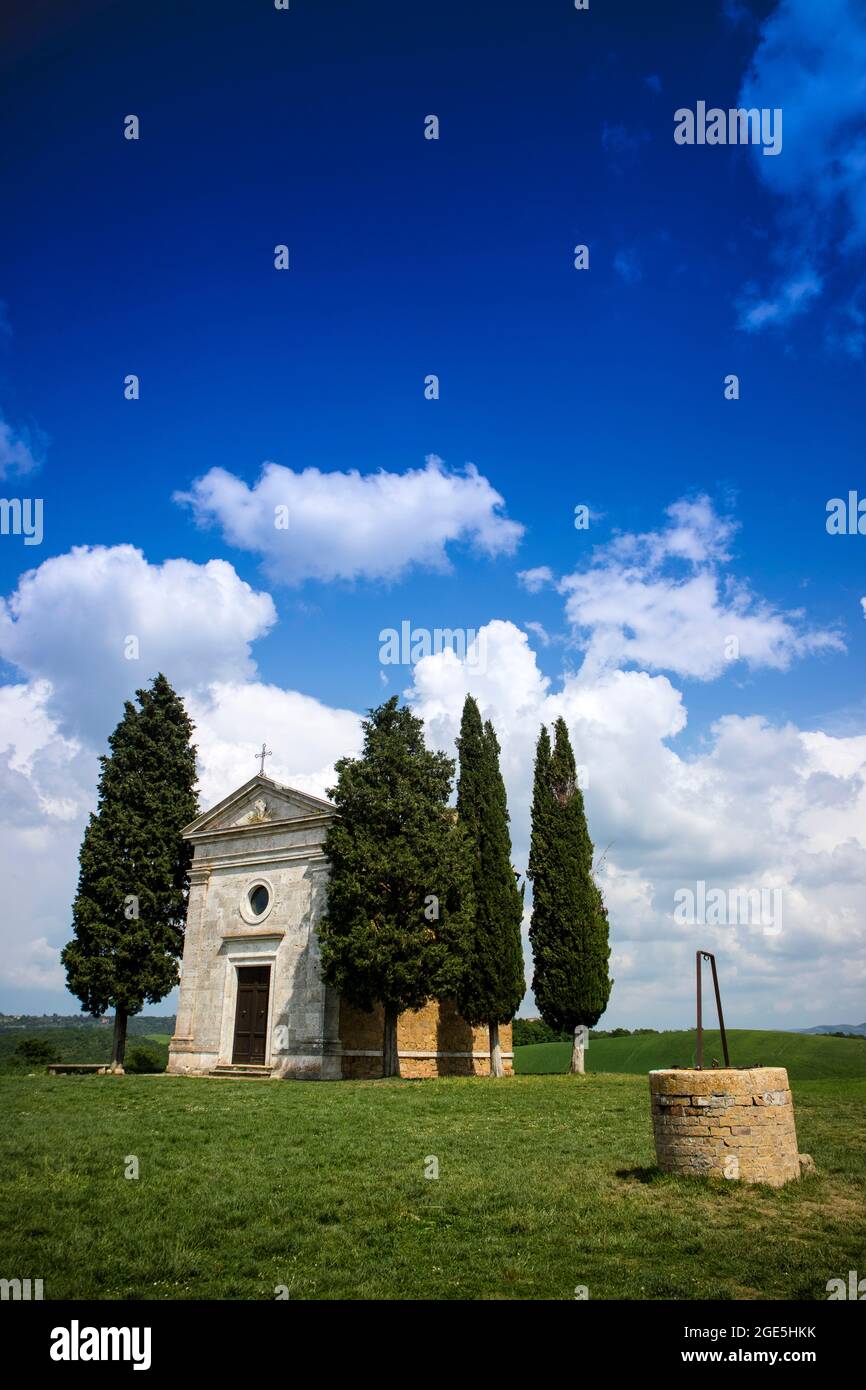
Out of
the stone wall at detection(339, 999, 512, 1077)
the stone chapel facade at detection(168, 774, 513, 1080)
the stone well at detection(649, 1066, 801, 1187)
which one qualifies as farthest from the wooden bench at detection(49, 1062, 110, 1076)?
the stone well at detection(649, 1066, 801, 1187)

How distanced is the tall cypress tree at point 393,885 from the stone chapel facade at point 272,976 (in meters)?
1.58

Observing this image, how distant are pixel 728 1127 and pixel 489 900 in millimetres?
17019

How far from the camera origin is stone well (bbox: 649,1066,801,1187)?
972cm

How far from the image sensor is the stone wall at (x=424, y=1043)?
26.1 m

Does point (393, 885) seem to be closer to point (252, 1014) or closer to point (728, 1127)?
point (252, 1014)

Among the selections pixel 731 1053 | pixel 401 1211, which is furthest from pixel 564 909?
pixel 401 1211

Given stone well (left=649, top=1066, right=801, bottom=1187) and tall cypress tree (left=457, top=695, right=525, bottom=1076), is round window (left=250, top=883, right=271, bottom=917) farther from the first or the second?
stone well (left=649, top=1066, right=801, bottom=1187)

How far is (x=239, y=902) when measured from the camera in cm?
2916

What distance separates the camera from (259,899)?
29.0 m

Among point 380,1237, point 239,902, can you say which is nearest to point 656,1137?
point 380,1237

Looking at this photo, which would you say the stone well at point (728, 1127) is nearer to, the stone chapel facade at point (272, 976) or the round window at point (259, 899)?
the stone chapel facade at point (272, 976)

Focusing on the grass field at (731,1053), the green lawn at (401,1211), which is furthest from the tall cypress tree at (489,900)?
the green lawn at (401,1211)
